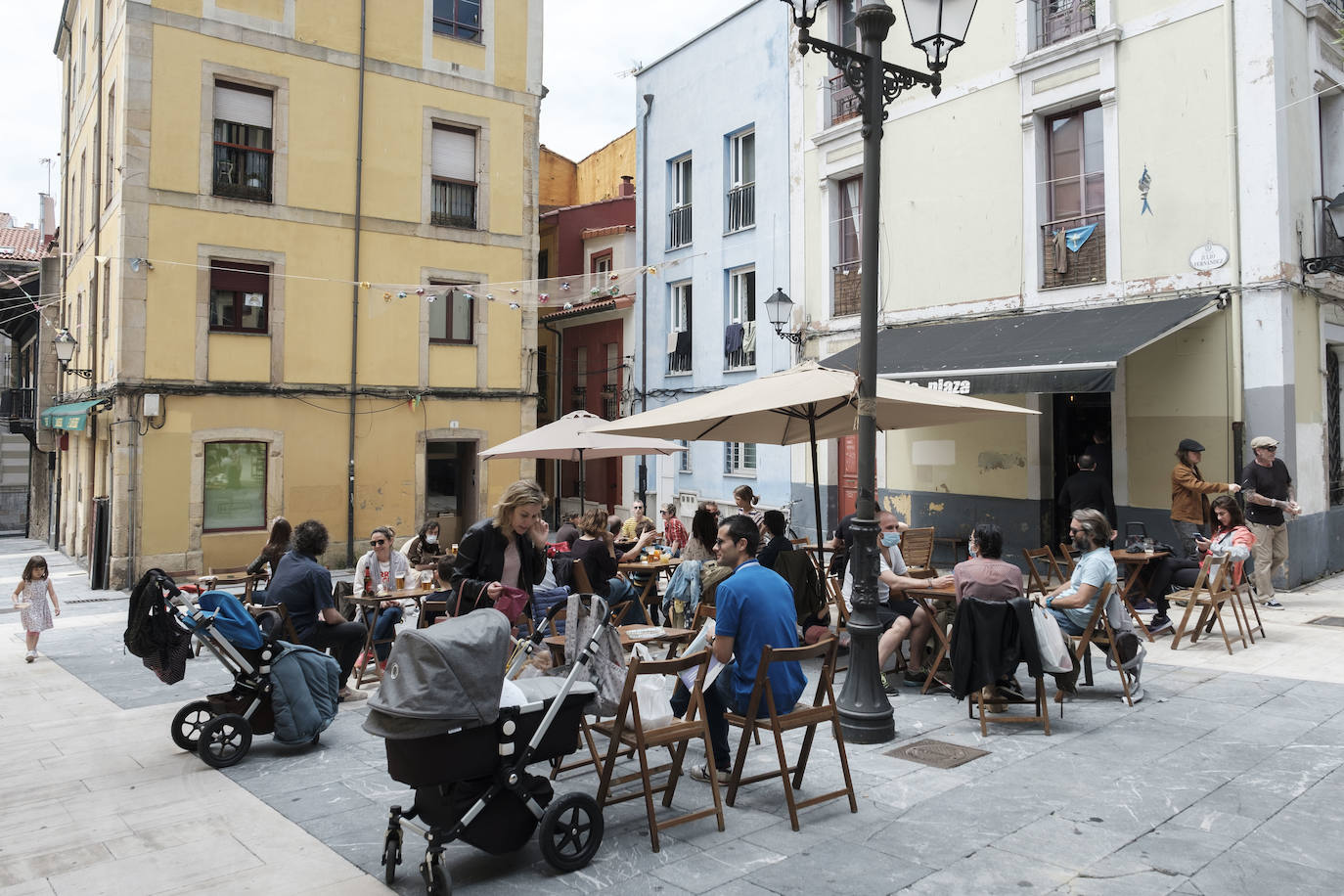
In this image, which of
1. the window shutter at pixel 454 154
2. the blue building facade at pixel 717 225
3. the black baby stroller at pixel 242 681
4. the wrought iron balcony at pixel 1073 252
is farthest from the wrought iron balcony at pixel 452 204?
the black baby stroller at pixel 242 681

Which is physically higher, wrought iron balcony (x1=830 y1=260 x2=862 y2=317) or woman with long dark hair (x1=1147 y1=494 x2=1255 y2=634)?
wrought iron balcony (x1=830 y1=260 x2=862 y2=317)

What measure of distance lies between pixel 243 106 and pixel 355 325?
4009 millimetres

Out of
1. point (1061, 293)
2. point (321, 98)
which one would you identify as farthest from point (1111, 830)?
point (321, 98)

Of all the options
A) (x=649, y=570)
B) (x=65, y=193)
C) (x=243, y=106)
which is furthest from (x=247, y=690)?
(x=65, y=193)

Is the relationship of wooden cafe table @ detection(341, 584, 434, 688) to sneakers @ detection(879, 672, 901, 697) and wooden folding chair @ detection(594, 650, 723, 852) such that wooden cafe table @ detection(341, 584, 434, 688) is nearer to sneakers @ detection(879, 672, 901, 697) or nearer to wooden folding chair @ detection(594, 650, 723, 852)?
wooden folding chair @ detection(594, 650, 723, 852)

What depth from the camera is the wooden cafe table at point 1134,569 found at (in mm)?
8383

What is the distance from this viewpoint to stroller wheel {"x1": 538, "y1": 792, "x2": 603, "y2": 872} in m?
4.11

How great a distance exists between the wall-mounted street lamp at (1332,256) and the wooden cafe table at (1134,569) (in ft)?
16.0

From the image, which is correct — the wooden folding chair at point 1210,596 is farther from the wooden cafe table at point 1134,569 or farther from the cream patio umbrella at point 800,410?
the cream patio umbrella at point 800,410

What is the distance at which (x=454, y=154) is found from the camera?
18.5 m

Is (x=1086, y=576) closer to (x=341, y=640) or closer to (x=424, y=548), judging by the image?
(x=341, y=640)

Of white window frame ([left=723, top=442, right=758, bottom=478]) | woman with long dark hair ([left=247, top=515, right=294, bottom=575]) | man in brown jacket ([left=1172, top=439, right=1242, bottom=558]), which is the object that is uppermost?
white window frame ([left=723, top=442, right=758, bottom=478])

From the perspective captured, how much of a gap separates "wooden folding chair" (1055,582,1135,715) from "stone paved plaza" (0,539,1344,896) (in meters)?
0.17

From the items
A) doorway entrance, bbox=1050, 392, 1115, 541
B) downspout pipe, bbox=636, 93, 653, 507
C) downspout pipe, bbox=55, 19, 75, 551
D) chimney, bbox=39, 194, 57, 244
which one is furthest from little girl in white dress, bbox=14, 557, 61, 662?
chimney, bbox=39, 194, 57, 244
